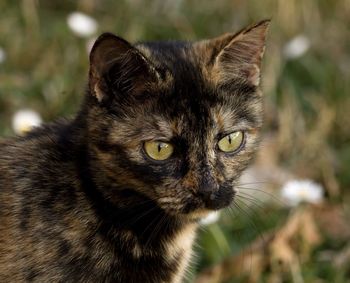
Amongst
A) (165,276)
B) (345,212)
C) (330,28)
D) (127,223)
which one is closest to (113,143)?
(127,223)

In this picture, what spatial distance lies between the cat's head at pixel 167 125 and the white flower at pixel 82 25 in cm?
221

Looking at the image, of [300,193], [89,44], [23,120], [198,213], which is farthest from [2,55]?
[198,213]

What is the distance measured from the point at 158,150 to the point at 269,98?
250 centimetres

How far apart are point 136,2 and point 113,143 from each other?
3.04 m

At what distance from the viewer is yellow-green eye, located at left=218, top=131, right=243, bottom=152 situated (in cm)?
267

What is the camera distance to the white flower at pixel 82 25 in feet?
16.0

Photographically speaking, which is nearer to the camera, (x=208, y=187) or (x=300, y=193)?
(x=208, y=187)

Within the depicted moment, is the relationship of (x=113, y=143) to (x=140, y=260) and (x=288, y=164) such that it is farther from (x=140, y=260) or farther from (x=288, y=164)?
(x=288, y=164)

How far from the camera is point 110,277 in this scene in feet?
8.82

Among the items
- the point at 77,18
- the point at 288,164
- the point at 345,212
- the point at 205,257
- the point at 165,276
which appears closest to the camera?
the point at 165,276

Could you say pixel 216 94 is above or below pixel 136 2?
below

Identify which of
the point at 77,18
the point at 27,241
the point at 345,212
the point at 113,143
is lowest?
the point at 345,212

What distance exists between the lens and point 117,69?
258cm

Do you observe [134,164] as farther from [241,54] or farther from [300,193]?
[300,193]
